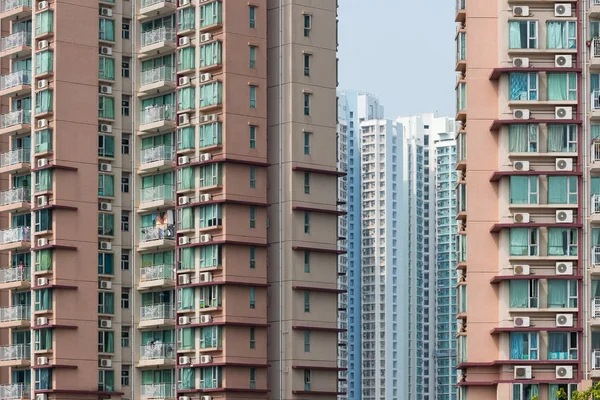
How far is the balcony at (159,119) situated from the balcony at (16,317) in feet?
30.7

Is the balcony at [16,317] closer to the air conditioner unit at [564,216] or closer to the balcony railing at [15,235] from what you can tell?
the balcony railing at [15,235]

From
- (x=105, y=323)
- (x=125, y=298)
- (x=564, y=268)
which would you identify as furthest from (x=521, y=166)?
(x=105, y=323)

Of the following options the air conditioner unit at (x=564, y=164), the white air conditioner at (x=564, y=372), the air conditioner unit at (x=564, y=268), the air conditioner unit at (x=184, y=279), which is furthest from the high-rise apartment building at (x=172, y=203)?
the air conditioner unit at (x=564, y=268)

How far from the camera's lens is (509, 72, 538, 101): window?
180ft

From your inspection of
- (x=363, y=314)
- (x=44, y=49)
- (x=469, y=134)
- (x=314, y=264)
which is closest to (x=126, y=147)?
(x=44, y=49)

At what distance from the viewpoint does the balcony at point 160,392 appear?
222 ft

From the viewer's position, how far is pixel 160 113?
229 feet

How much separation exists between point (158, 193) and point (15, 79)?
8727 millimetres

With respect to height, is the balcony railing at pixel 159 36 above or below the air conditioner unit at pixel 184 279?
above

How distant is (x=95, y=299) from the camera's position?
68562mm

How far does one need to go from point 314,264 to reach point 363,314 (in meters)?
59.4

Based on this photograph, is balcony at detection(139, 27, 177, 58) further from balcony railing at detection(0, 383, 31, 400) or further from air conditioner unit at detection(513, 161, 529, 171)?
air conditioner unit at detection(513, 161, 529, 171)

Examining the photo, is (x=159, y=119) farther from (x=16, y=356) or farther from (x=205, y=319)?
(x=16, y=356)

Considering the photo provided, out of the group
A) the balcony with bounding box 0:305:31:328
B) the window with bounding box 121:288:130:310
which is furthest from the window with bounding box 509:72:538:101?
the balcony with bounding box 0:305:31:328
